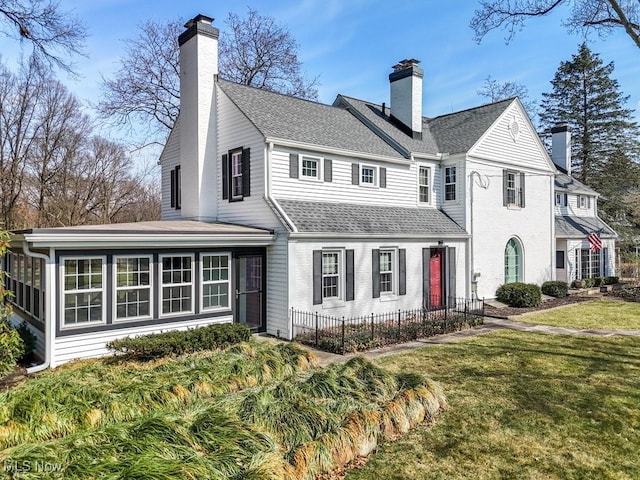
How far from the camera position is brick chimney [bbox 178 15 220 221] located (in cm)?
1547

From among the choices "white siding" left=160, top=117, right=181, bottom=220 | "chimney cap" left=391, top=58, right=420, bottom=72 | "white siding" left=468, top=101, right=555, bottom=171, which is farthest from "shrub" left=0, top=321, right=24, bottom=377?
"chimney cap" left=391, top=58, right=420, bottom=72

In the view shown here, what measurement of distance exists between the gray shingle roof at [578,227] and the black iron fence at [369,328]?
12328 millimetres

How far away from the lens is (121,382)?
7184 mm

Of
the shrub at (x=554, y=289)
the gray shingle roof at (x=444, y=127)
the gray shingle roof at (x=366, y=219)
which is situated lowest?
the shrub at (x=554, y=289)

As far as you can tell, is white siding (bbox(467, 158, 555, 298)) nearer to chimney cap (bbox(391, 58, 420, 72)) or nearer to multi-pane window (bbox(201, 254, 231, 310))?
chimney cap (bbox(391, 58, 420, 72))

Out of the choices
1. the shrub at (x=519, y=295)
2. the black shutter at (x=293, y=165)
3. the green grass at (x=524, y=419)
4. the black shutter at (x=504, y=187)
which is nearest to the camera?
the green grass at (x=524, y=419)

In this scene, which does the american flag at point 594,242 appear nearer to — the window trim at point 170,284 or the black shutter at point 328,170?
the black shutter at point 328,170

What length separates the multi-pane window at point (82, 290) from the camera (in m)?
9.57

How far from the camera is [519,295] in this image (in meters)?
17.9

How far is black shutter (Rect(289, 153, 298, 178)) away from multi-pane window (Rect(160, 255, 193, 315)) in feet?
14.5

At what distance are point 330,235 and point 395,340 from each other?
143 inches

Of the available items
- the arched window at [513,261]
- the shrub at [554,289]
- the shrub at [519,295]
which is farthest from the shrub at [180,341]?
the shrub at [554,289]

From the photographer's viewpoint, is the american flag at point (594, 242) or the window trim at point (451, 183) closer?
the window trim at point (451, 183)
